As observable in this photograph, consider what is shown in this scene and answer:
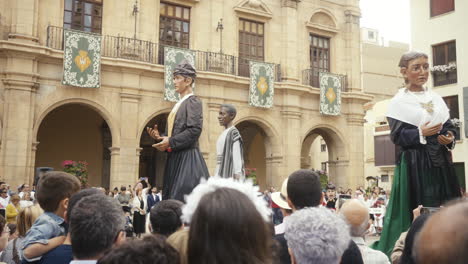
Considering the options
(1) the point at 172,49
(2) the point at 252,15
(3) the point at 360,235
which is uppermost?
(2) the point at 252,15

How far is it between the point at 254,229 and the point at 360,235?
1829 millimetres

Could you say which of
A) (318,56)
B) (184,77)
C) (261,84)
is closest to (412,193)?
(184,77)

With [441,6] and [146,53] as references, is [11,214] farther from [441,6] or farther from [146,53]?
[441,6]

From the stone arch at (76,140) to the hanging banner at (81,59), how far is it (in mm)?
4426

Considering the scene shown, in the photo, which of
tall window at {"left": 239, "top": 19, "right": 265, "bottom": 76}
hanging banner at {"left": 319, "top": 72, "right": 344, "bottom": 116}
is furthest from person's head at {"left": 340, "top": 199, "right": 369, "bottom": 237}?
hanging banner at {"left": 319, "top": 72, "right": 344, "bottom": 116}

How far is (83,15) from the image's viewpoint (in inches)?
753

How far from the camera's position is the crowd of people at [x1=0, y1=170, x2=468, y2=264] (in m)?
1.62

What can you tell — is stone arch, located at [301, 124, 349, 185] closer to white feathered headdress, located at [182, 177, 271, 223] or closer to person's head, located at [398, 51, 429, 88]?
person's head, located at [398, 51, 429, 88]

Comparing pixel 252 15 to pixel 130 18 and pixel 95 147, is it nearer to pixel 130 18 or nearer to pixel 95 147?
pixel 130 18

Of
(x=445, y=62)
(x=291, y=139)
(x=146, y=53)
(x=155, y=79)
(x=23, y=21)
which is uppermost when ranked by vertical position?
(x=445, y=62)

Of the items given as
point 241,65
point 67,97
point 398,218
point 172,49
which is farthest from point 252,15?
point 398,218

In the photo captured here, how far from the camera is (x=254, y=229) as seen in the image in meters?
1.88

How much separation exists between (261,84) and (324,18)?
6.06m

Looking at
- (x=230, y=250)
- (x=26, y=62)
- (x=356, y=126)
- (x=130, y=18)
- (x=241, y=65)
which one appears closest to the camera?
(x=230, y=250)
